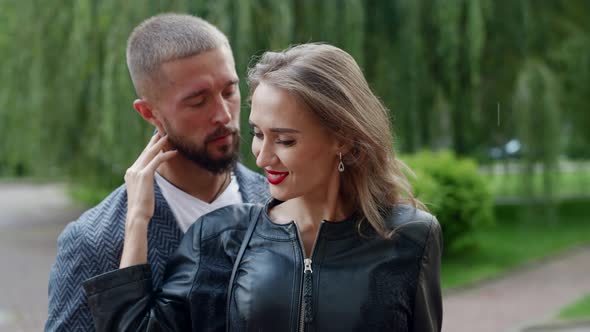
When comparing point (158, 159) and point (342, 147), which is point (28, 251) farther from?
point (342, 147)

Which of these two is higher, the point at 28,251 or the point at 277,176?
the point at 277,176

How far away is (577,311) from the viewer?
7180mm

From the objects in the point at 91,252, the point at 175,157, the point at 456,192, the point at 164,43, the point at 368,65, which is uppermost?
the point at 368,65

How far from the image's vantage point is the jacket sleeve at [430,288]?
1.75 meters

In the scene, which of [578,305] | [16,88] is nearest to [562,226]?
[578,305]

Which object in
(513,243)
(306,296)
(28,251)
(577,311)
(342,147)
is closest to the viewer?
(306,296)

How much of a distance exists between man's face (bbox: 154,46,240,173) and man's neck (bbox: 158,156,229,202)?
42 mm

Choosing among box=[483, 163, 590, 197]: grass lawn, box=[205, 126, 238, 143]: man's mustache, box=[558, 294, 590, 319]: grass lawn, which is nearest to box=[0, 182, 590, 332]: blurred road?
box=[558, 294, 590, 319]: grass lawn

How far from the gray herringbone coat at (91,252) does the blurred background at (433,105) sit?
5001mm

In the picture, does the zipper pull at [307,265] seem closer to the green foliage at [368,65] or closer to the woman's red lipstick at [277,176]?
the woman's red lipstick at [277,176]

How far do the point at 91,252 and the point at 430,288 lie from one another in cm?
Result: 91

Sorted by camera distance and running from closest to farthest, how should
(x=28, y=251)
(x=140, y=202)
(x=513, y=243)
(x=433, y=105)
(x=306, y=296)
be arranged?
1. (x=306, y=296)
2. (x=140, y=202)
3. (x=433, y=105)
4. (x=513, y=243)
5. (x=28, y=251)

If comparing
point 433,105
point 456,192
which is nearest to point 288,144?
point 456,192

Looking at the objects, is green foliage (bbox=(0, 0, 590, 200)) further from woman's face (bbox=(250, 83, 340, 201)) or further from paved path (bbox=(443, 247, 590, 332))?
woman's face (bbox=(250, 83, 340, 201))
